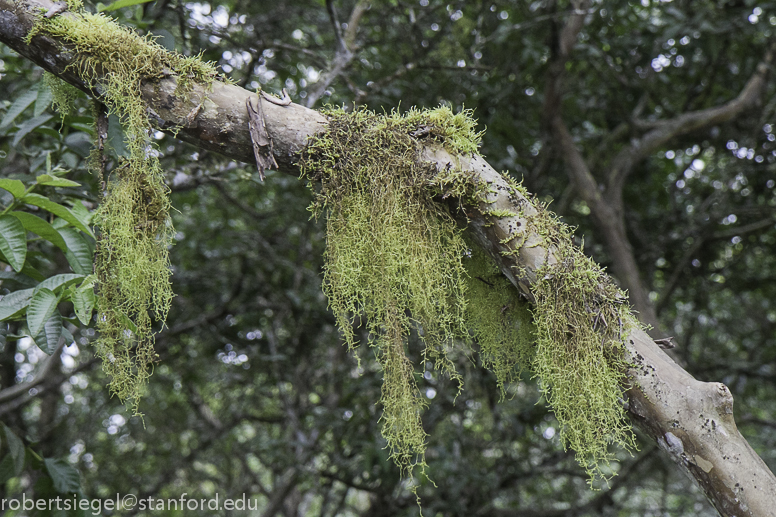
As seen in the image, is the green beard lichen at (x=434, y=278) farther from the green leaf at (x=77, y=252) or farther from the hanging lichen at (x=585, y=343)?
the green leaf at (x=77, y=252)

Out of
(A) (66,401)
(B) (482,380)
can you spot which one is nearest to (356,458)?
(B) (482,380)

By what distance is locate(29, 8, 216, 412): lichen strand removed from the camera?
1437 mm

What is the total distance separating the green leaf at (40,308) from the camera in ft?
4.66

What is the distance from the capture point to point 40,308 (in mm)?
1460

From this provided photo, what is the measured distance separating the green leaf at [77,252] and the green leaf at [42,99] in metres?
0.47

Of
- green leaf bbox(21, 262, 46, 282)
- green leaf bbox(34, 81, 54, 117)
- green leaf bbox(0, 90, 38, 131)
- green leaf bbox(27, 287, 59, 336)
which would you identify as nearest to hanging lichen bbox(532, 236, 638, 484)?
green leaf bbox(27, 287, 59, 336)

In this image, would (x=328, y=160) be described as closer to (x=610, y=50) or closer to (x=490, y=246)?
(x=490, y=246)

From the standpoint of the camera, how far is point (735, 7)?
11.3ft

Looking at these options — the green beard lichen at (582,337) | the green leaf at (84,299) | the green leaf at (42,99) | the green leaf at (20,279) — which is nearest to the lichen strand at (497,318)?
the green beard lichen at (582,337)

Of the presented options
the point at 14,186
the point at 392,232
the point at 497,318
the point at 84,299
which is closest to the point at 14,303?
the point at 84,299

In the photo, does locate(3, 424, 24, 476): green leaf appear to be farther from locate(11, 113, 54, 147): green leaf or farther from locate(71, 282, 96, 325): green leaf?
locate(11, 113, 54, 147): green leaf

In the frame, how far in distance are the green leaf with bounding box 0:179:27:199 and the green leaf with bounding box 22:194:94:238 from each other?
0.7 inches

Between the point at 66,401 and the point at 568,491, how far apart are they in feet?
13.6

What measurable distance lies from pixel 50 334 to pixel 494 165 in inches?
109
